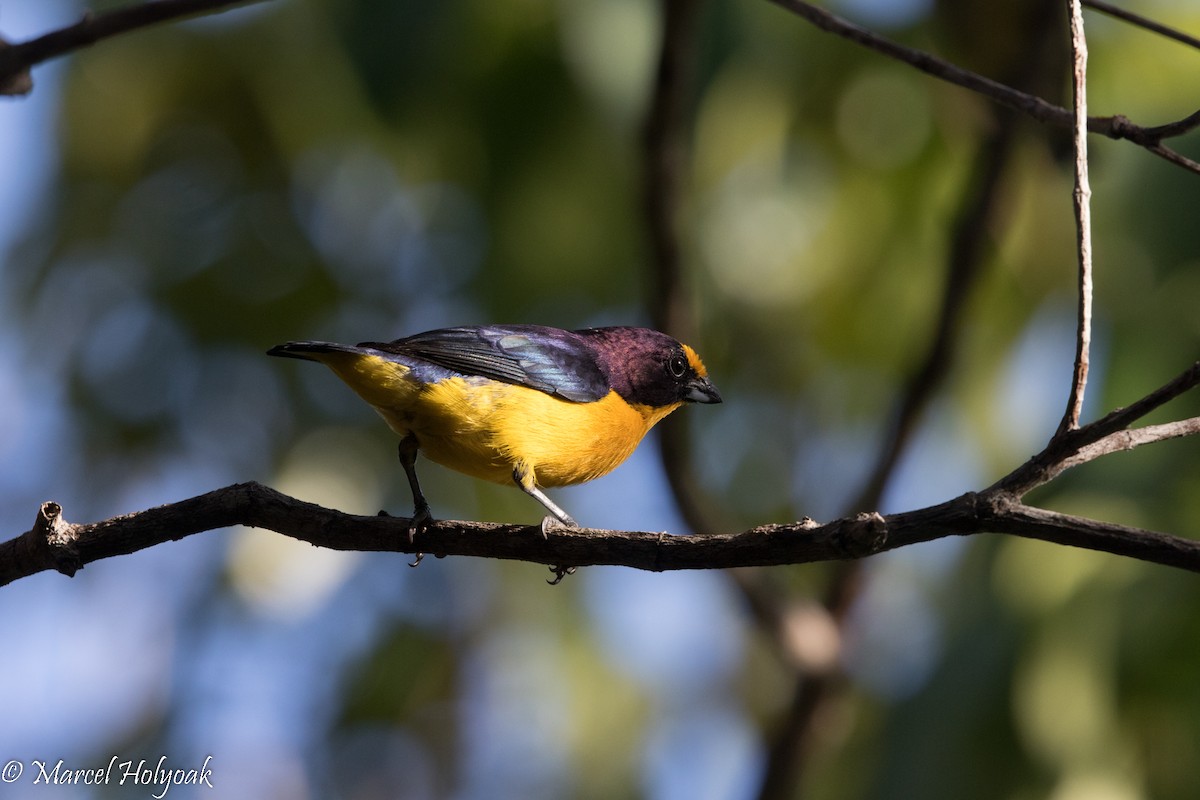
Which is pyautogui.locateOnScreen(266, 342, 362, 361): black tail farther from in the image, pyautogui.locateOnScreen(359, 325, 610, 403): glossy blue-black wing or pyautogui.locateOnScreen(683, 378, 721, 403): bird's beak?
pyautogui.locateOnScreen(683, 378, 721, 403): bird's beak

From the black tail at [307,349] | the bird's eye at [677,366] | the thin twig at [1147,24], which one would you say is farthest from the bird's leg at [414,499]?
the thin twig at [1147,24]

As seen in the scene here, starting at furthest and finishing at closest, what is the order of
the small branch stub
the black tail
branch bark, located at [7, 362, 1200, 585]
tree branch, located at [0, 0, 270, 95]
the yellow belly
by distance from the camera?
the yellow belly
the black tail
the small branch stub
tree branch, located at [0, 0, 270, 95]
branch bark, located at [7, 362, 1200, 585]

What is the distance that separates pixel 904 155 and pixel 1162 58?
1.83m

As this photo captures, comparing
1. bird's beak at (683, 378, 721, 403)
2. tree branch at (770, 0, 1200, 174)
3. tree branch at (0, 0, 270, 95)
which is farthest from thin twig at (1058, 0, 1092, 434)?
bird's beak at (683, 378, 721, 403)

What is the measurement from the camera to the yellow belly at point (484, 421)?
4816 millimetres

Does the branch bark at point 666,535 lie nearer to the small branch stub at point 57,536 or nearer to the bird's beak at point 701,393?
the small branch stub at point 57,536

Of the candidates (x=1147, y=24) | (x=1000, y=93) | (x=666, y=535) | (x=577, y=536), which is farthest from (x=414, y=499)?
(x=1147, y=24)

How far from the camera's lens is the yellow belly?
4816 millimetres

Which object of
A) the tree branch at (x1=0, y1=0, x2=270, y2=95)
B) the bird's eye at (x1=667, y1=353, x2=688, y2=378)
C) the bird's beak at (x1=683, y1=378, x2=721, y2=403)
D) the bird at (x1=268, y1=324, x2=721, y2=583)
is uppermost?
the bird's eye at (x1=667, y1=353, x2=688, y2=378)

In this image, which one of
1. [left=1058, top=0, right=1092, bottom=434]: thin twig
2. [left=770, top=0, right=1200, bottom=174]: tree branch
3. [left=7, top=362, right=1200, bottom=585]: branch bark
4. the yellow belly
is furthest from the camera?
the yellow belly

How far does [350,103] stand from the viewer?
9523 mm

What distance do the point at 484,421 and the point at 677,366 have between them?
136cm

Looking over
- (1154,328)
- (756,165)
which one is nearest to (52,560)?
(1154,328)

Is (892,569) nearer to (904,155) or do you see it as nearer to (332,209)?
(904,155)
